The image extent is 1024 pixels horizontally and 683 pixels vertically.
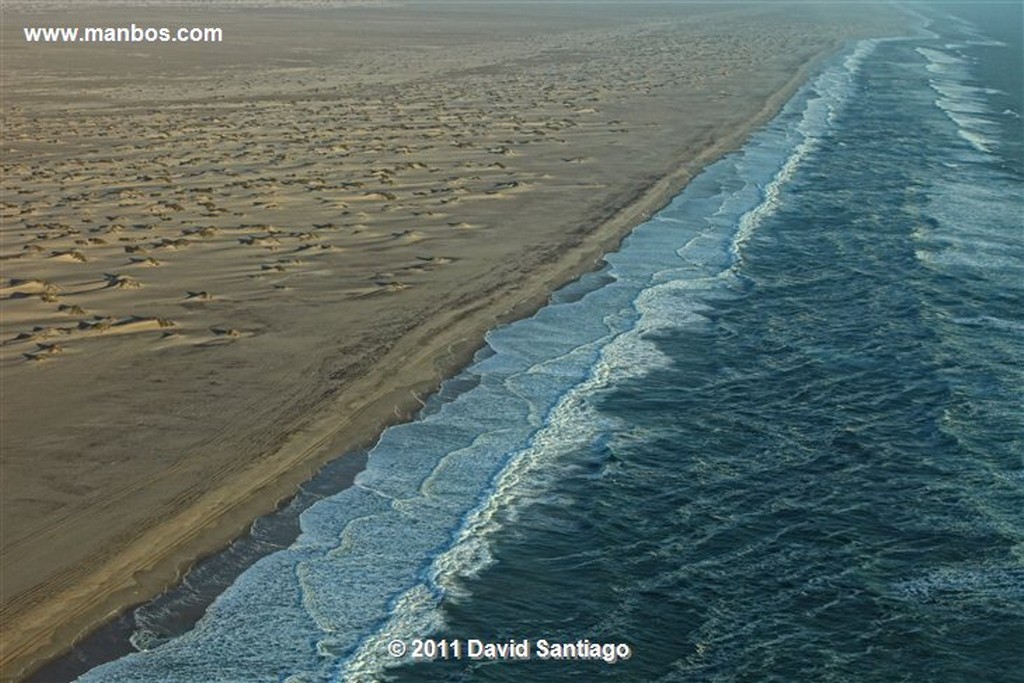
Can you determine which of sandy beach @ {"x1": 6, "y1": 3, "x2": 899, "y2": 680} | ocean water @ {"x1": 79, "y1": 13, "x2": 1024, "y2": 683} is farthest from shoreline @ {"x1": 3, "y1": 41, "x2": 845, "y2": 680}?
ocean water @ {"x1": 79, "y1": 13, "x2": 1024, "y2": 683}

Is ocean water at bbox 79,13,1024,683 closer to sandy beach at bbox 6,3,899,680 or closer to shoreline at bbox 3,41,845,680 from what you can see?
shoreline at bbox 3,41,845,680

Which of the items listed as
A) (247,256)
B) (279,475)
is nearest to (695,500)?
(279,475)

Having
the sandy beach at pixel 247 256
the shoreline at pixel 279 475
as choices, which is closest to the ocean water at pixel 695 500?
the shoreline at pixel 279 475

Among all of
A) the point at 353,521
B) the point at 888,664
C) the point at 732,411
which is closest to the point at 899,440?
the point at 732,411

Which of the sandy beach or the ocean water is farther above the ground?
the sandy beach

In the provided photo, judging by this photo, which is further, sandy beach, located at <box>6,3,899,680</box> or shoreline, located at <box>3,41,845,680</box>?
sandy beach, located at <box>6,3,899,680</box>

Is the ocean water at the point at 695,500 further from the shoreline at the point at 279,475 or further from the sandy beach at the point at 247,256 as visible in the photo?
the sandy beach at the point at 247,256

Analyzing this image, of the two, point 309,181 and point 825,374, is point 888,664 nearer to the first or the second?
point 825,374
